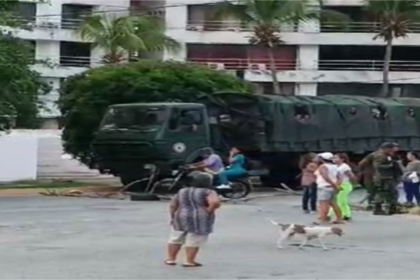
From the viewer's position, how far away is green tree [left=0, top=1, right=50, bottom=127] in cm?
3522

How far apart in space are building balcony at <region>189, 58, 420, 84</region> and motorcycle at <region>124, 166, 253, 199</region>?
31736 mm

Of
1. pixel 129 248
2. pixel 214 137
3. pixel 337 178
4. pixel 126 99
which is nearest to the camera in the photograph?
pixel 129 248

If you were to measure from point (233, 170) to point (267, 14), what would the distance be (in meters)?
22.9

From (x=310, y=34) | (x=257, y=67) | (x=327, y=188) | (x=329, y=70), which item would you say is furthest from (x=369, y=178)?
(x=329, y=70)

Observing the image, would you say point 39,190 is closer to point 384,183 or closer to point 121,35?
point 384,183

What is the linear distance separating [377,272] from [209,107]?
829 inches

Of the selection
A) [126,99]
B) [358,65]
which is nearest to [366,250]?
[126,99]

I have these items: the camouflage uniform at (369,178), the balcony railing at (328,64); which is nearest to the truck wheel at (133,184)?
the camouflage uniform at (369,178)

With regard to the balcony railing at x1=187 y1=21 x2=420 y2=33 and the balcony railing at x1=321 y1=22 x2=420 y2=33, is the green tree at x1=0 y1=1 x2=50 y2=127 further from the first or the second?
the balcony railing at x1=321 y1=22 x2=420 y2=33

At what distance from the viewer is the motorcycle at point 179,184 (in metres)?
32.1

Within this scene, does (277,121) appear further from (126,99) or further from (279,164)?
(126,99)

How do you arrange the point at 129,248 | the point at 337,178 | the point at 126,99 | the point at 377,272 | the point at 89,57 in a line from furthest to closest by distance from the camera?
the point at 89,57 < the point at 126,99 < the point at 337,178 < the point at 129,248 < the point at 377,272

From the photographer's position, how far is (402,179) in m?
29.6

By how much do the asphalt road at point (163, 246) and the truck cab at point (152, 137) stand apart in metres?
5.51
